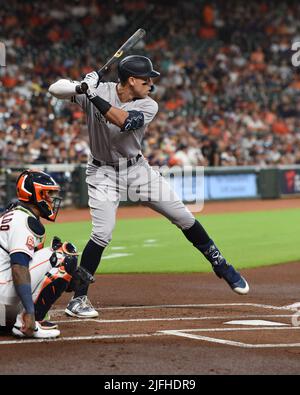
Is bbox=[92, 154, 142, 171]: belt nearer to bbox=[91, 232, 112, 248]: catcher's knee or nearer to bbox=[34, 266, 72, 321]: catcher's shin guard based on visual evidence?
bbox=[91, 232, 112, 248]: catcher's knee

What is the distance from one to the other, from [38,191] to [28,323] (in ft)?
3.10

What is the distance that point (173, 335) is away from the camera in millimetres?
6051

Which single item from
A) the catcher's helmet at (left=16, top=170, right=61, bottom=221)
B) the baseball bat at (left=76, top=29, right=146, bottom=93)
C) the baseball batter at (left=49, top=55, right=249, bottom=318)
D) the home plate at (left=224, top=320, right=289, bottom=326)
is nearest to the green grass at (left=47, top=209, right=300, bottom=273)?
the baseball batter at (left=49, top=55, right=249, bottom=318)

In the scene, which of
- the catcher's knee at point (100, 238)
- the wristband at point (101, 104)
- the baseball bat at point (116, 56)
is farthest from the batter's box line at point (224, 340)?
the baseball bat at point (116, 56)

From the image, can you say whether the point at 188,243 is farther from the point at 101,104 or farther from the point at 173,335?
the point at 173,335

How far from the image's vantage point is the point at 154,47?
92.9ft

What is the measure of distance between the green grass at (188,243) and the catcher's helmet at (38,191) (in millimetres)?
4272

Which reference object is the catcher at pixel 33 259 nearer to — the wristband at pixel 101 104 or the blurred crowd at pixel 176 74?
the wristband at pixel 101 104

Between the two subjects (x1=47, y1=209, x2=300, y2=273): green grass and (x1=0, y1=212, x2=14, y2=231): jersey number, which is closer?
(x1=0, y1=212, x2=14, y2=231): jersey number

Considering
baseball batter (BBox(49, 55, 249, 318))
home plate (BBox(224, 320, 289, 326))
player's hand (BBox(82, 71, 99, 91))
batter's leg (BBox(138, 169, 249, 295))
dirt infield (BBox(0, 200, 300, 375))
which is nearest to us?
dirt infield (BBox(0, 200, 300, 375))

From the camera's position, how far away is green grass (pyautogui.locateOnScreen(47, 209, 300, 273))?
1092 centimetres
